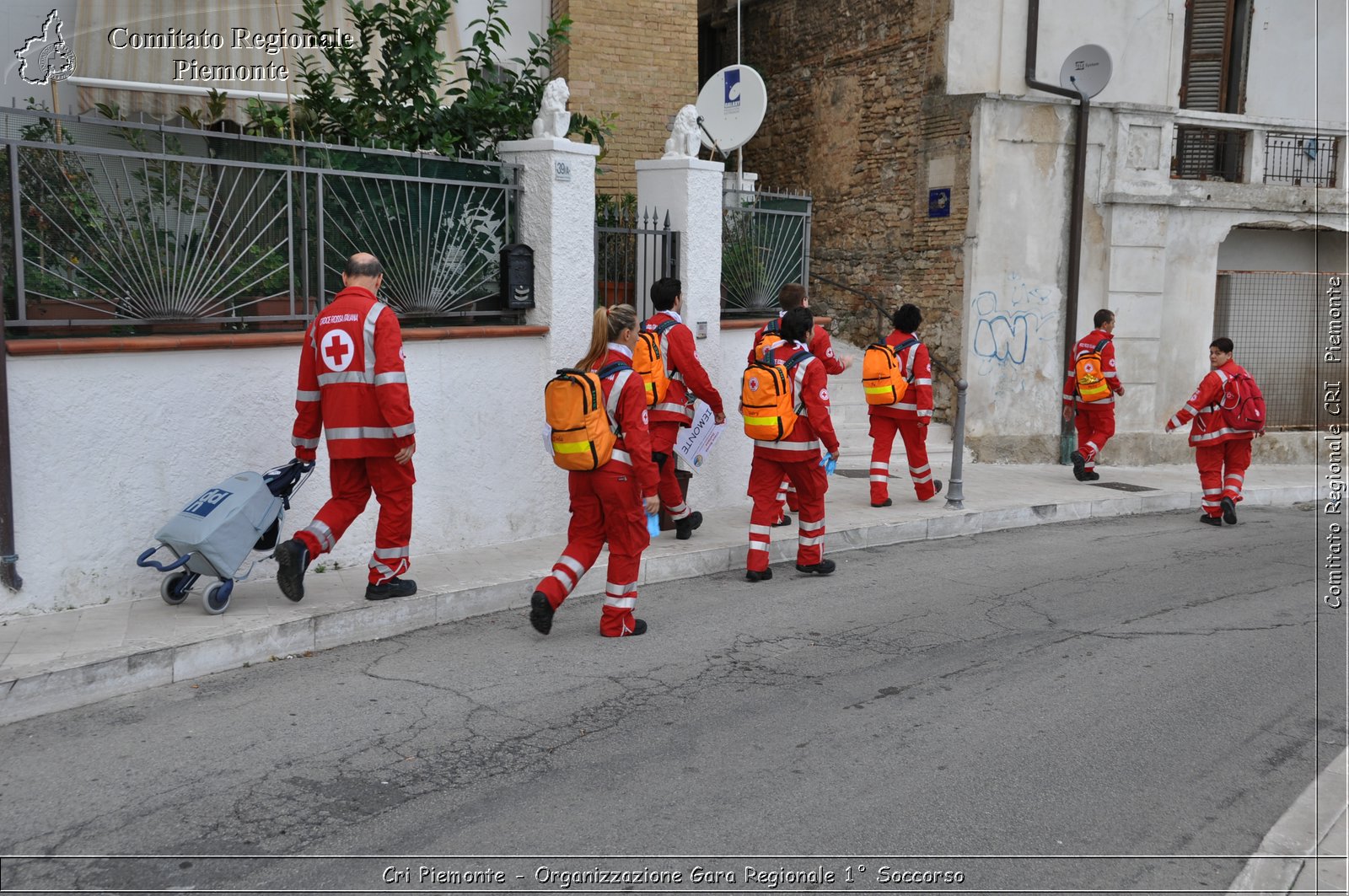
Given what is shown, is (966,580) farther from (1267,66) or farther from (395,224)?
(1267,66)

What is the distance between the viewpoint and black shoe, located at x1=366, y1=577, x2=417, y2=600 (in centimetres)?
731

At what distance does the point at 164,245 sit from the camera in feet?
24.8

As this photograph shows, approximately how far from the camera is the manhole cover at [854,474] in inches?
512

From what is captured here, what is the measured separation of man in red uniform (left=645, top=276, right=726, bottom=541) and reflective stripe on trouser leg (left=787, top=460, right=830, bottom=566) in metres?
1.00

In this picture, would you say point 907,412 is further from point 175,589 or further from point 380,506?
point 175,589

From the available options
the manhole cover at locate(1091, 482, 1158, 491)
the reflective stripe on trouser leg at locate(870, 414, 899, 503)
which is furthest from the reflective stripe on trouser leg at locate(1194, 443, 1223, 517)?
the reflective stripe on trouser leg at locate(870, 414, 899, 503)

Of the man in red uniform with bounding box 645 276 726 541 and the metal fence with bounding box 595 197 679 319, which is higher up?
the metal fence with bounding box 595 197 679 319

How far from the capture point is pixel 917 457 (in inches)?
447

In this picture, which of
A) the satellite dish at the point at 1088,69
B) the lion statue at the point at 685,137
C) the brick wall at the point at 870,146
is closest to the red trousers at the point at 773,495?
the lion statue at the point at 685,137

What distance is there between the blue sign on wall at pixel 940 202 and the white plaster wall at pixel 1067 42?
46.9 inches

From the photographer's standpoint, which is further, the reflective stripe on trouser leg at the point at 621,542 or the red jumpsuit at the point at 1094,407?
the red jumpsuit at the point at 1094,407

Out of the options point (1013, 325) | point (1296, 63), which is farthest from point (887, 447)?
point (1296, 63)

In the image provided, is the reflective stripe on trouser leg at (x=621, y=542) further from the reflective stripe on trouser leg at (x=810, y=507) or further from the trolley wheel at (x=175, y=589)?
the trolley wheel at (x=175, y=589)

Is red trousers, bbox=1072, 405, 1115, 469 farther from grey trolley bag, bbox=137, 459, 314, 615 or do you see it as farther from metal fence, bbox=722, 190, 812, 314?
grey trolley bag, bbox=137, 459, 314, 615
